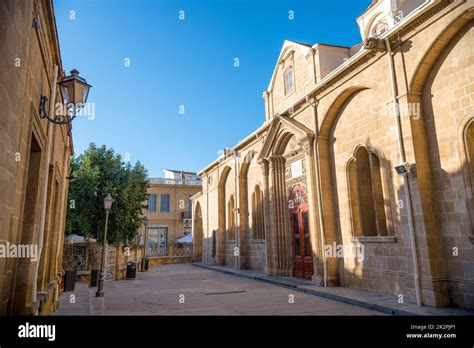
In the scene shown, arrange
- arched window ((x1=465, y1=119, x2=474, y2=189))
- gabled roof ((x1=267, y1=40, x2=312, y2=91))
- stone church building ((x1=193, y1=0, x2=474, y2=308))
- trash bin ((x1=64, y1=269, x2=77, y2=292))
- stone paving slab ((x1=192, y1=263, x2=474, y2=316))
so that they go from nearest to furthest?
stone paving slab ((x1=192, y1=263, x2=474, y2=316)) → arched window ((x1=465, y1=119, x2=474, y2=189)) → stone church building ((x1=193, y1=0, x2=474, y2=308)) → trash bin ((x1=64, y1=269, x2=77, y2=292)) → gabled roof ((x1=267, y1=40, x2=312, y2=91))

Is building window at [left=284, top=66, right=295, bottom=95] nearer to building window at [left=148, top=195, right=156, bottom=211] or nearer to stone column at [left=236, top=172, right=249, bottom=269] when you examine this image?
stone column at [left=236, top=172, right=249, bottom=269]

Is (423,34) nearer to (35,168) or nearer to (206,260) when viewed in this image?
(35,168)

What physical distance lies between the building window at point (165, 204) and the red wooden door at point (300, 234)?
83.2 ft

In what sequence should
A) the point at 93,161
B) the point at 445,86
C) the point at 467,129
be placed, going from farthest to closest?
1. the point at 93,161
2. the point at 445,86
3. the point at 467,129

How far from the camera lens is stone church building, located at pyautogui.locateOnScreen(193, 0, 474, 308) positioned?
7184mm

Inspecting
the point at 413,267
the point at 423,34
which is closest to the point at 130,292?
the point at 413,267

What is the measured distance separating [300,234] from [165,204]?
86.2 ft

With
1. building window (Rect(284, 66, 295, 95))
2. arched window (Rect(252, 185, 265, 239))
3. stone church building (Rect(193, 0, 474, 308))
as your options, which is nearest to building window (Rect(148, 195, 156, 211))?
arched window (Rect(252, 185, 265, 239))

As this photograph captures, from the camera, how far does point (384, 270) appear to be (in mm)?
8852

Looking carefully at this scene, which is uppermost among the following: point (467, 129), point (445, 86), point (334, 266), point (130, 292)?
point (445, 86)

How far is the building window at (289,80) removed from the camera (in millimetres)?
14688

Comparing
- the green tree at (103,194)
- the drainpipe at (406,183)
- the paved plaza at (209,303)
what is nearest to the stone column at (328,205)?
the paved plaza at (209,303)

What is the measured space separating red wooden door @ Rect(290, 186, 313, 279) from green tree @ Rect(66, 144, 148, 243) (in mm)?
8851
